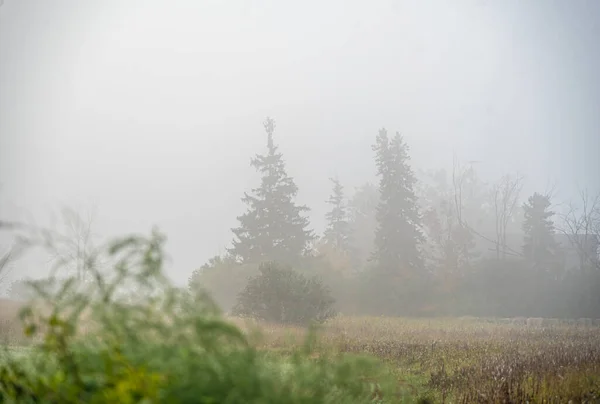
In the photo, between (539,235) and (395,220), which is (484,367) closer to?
(395,220)

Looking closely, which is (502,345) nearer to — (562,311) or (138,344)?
(138,344)

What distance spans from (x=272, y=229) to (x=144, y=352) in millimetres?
38876

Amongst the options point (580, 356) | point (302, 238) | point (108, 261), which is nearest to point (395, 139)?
point (302, 238)

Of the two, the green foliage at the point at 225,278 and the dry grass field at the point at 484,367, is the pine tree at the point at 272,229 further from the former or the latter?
the dry grass field at the point at 484,367

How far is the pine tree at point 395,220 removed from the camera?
126 feet

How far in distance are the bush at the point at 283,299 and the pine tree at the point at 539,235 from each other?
28000mm

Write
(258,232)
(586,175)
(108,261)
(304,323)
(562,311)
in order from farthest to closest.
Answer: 1. (586,175)
2. (258,232)
3. (562,311)
4. (304,323)
5. (108,261)

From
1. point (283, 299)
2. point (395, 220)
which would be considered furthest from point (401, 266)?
point (283, 299)

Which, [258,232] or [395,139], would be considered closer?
[258,232]

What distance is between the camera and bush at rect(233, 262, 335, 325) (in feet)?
66.7

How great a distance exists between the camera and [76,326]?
56.5 inches

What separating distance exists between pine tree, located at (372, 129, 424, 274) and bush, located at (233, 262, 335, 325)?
17.4 m

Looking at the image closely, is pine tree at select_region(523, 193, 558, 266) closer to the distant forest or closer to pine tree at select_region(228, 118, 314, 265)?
the distant forest

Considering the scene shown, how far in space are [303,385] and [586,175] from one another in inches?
8977
